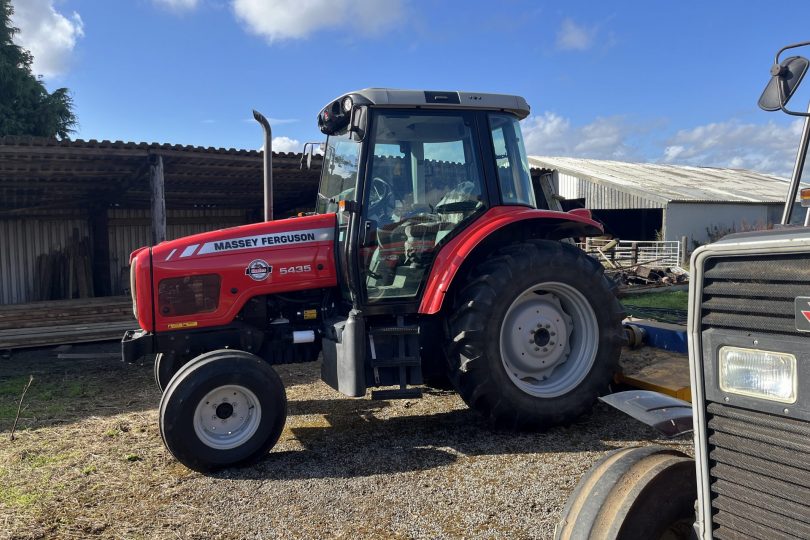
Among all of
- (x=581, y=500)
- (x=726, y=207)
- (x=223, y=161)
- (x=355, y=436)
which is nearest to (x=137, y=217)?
(x=223, y=161)

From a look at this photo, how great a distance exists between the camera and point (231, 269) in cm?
479

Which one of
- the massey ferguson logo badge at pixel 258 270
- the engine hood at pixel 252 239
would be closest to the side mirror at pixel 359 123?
the engine hood at pixel 252 239

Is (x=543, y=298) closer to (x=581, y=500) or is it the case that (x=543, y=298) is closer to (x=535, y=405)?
(x=535, y=405)

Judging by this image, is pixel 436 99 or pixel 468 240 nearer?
pixel 468 240

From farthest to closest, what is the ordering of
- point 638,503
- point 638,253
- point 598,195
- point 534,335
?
point 598,195 → point 638,253 → point 534,335 → point 638,503

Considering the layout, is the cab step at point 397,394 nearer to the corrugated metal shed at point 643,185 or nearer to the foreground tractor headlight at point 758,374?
the foreground tractor headlight at point 758,374

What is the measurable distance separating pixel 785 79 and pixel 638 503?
5.38 feet

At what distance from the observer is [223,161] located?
10164 millimetres

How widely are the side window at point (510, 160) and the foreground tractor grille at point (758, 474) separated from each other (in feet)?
10.6

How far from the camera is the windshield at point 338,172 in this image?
4857mm

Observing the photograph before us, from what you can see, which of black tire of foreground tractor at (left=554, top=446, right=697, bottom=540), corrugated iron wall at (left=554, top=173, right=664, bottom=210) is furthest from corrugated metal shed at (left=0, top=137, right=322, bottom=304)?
corrugated iron wall at (left=554, top=173, right=664, bottom=210)

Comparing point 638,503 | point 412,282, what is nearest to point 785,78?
point 638,503

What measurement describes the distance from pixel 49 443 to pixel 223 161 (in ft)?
20.2

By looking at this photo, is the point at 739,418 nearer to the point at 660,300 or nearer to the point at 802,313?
the point at 802,313
